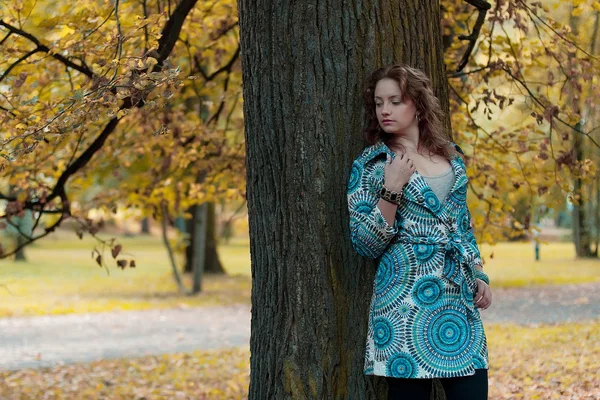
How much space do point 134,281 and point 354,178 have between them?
18388 millimetres

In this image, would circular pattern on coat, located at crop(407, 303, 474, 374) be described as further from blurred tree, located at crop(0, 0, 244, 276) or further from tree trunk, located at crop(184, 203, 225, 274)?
tree trunk, located at crop(184, 203, 225, 274)

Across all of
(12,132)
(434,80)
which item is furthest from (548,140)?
(12,132)

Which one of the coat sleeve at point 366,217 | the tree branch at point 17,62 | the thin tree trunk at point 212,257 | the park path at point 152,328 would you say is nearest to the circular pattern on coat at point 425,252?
the coat sleeve at point 366,217

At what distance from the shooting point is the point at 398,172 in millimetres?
3057

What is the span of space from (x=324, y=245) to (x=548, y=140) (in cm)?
349

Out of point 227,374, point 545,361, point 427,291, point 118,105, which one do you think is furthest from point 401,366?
point 227,374

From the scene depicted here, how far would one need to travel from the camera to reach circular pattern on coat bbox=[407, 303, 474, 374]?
300 cm

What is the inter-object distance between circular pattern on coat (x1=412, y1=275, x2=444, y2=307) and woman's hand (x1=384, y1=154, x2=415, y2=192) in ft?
1.17

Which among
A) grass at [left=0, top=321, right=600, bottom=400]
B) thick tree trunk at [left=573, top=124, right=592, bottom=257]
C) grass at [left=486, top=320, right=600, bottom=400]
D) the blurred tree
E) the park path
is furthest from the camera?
thick tree trunk at [left=573, top=124, right=592, bottom=257]

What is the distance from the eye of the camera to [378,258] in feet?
10.7

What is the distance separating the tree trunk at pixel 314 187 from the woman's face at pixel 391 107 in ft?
0.47

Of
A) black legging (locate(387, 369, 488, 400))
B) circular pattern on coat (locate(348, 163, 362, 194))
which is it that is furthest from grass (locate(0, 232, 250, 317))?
black legging (locate(387, 369, 488, 400))

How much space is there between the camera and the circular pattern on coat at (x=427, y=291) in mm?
3023

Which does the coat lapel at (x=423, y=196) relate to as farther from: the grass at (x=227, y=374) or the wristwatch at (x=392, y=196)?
the grass at (x=227, y=374)
